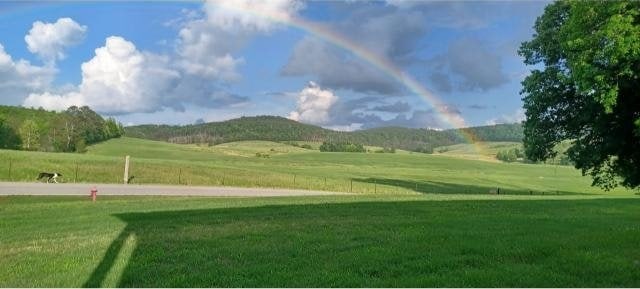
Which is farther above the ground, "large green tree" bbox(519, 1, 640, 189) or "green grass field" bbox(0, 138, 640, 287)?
"large green tree" bbox(519, 1, 640, 189)

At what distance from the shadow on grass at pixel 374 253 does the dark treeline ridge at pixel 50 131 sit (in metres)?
104

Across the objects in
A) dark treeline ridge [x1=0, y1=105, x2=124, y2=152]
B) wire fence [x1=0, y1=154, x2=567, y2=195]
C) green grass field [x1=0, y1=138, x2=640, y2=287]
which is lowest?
wire fence [x1=0, y1=154, x2=567, y2=195]

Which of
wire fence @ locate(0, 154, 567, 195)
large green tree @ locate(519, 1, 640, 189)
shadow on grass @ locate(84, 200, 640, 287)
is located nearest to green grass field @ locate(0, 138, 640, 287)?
shadow on grass @ locate(84, 200, 640, 287)

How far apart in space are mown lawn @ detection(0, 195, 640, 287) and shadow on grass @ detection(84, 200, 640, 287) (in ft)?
0.08

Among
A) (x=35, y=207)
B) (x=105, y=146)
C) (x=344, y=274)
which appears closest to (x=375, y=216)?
(x=344, y=274)

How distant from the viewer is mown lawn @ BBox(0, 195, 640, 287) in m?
8.71

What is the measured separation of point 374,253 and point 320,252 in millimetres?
1088

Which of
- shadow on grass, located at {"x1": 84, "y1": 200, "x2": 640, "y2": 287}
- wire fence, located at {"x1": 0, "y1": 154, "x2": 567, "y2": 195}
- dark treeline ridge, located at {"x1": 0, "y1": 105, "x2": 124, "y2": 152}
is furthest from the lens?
dark treeline ridge, located at {"x1": 0, "y1": 105, "x2": 124, "y2": 152}

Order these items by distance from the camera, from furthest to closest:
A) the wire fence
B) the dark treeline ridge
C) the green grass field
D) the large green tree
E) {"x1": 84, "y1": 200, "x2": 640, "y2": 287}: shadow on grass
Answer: the dark treeline ridge → the wire fence → the large green tree → the green grass field → {"x1": 84, "y1": 200, "x2": 640, "y2": 287}: shadow on grass

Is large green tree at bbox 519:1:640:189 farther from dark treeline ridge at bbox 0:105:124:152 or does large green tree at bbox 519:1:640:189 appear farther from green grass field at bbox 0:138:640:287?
dark treeline ridge at bbox 0:105:124:152

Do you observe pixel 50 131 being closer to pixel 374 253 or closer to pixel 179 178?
pixel 179 178

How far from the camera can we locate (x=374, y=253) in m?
10.5

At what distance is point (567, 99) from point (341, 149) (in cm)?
13464

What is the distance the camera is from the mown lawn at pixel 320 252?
8.71 m
